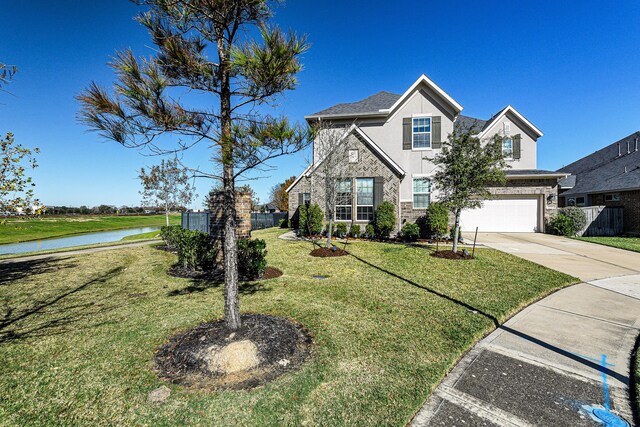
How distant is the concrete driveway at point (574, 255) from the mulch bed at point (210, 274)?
27.7ft

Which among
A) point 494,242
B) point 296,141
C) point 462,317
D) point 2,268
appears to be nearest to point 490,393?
point 462,317

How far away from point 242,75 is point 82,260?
10.6 m

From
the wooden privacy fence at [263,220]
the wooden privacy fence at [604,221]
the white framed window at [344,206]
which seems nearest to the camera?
the white framed window at [344,206]

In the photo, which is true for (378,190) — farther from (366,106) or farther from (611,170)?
(611,170)

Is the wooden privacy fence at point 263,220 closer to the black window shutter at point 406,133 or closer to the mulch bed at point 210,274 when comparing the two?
the black window shutter at point 406,133

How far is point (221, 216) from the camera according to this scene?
8.72 m

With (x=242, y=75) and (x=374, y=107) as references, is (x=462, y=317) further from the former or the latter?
(x=374, y=107)

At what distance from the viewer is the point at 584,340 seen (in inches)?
159

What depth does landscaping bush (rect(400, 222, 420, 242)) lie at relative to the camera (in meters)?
13.9

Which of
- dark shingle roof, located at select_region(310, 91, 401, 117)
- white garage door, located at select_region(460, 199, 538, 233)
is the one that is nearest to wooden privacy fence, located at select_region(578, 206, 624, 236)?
white garage door, located at select_region(460, 199, 538, 233)

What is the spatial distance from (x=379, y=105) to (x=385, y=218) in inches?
292

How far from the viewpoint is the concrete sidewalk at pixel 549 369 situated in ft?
8.62

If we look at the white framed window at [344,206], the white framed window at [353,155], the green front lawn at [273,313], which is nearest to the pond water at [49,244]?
the green front lawn at [273,313]

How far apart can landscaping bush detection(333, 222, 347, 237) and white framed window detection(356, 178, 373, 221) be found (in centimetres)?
99
